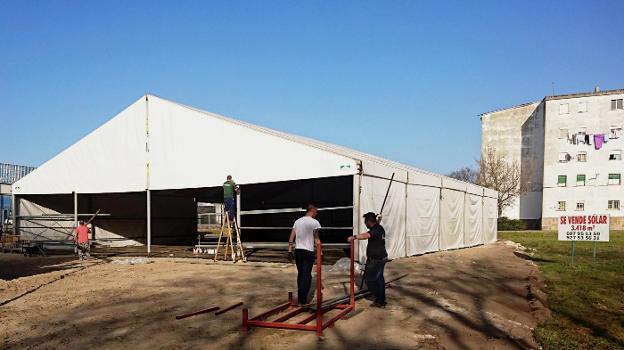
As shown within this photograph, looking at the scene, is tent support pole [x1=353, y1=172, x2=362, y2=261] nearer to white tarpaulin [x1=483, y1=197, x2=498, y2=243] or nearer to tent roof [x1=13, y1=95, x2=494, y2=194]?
tent roof [x1=13, y1=95, x2=494, y2=194]

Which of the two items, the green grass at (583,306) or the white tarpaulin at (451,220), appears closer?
the green grass at (583,306)

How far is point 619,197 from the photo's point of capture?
46.7 m

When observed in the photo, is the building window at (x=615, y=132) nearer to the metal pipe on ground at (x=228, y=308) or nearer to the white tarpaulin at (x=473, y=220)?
the white tarpaulin at (x=473, y=220)

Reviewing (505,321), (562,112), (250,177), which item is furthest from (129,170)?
(562,112)

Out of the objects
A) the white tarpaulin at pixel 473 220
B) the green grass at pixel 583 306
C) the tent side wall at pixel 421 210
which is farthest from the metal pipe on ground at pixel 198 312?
the white tarpaulin at pixel 473 220

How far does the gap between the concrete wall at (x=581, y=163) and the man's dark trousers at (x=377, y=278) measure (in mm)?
46806

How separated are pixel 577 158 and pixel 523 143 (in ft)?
20.5

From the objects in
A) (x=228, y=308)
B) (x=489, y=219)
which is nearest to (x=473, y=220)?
(x=489, y=219)

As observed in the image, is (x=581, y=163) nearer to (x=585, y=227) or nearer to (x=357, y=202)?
(x=585, y=227)

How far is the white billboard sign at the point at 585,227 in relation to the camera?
1555 cm

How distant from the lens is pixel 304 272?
7.59 meters

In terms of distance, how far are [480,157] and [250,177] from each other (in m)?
46.4

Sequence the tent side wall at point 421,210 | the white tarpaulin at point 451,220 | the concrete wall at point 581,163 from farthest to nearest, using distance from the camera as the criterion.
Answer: the concrete wall at point 581,163, the white tarpaulin at point 451,220, the tent side wall at point 421,210

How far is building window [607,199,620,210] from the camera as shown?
46656 millimetres
